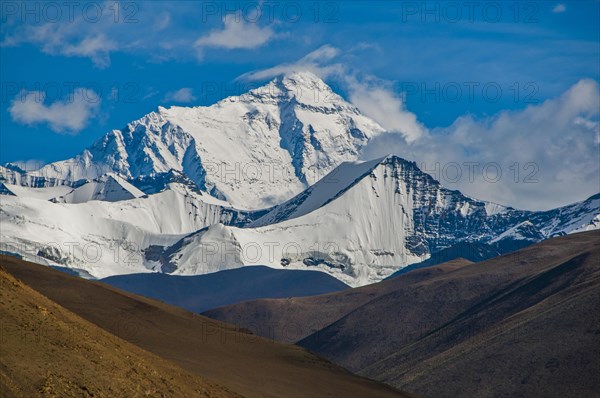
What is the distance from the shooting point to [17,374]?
65.8 m

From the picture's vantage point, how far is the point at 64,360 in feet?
235

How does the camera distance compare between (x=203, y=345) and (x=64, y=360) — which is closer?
(x=64, y=360)

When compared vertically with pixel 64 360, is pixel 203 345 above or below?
above

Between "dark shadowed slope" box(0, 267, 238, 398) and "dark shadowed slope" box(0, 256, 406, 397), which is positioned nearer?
"dark shadowed slope" box(0, 267, 238, 398)

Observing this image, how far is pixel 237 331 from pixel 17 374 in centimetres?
6902

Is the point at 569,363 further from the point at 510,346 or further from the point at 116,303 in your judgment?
the point at 116,303

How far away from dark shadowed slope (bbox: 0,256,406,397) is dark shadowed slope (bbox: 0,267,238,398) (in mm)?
17992

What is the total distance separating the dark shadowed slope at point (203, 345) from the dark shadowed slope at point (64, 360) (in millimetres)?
17992

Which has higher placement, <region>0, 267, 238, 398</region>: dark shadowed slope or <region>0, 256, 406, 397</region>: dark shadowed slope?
<region>0, 256, 406, 397</region>: dark shadowed slope

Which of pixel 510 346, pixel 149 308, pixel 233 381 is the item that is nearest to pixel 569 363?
pixel 510 346

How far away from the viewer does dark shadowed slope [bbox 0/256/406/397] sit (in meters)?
107

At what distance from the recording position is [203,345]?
117 meters

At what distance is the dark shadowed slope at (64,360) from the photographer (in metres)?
66.9

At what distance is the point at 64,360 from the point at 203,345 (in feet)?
150
